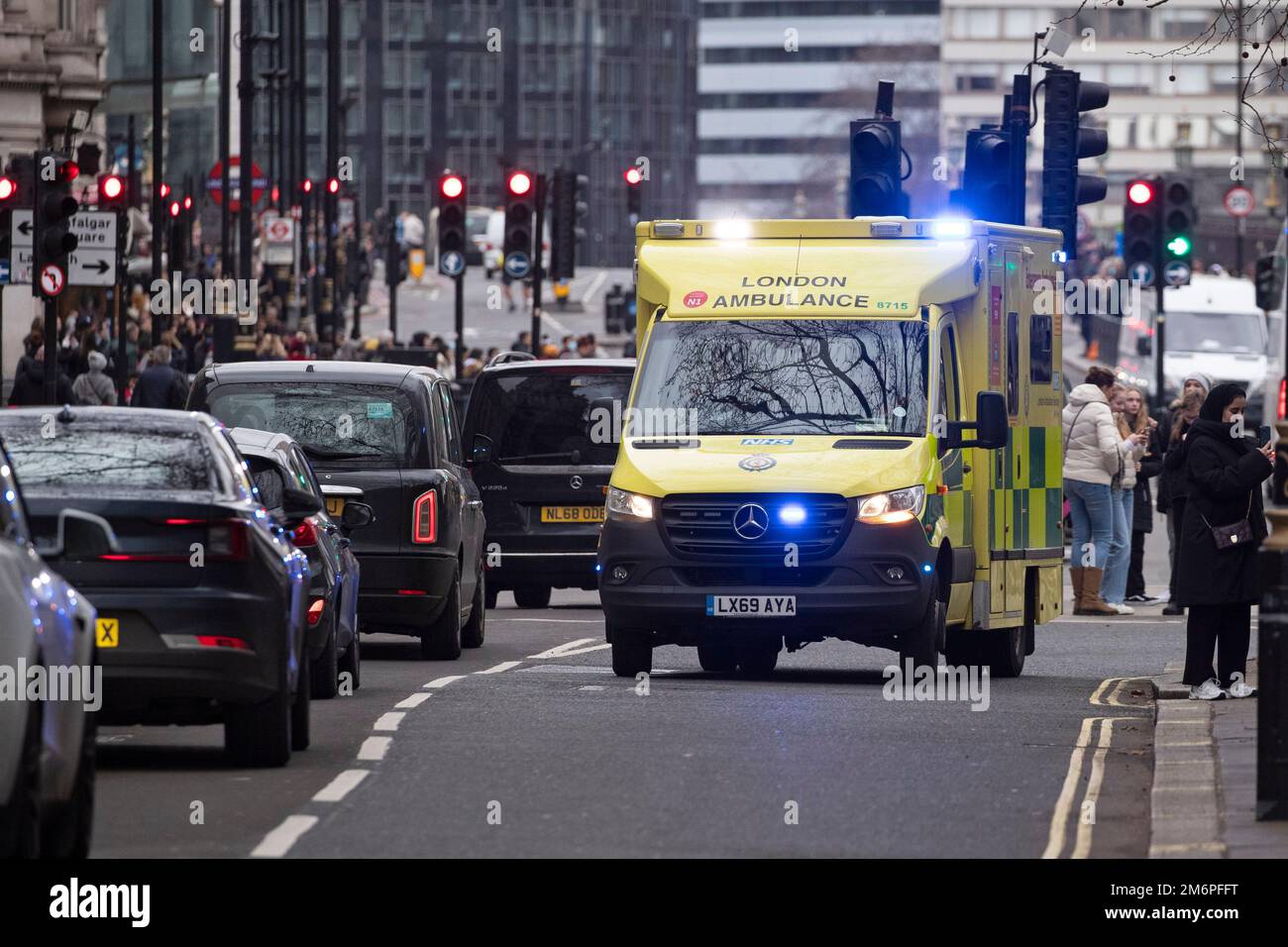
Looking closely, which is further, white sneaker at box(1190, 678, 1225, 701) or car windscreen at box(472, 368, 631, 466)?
car windscreen at box(472, 368, 631, 466)

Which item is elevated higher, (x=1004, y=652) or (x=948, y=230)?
(x=948, y=230)

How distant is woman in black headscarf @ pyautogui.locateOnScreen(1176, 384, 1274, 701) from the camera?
16484 millimetres

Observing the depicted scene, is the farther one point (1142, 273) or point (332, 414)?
point (1142, 273)

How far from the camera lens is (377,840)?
10578 millimetres

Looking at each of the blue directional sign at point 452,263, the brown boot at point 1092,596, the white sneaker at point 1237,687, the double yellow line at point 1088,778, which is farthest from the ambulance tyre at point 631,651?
the blue directional sign at point 452,263

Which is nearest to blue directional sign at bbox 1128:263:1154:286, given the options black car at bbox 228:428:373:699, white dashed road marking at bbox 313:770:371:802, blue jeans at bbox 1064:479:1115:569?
blue jeans at bbox 1064:479:1115:569

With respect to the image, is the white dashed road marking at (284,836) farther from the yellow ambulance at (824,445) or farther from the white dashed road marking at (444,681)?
the yellow ambulance at (824,445)

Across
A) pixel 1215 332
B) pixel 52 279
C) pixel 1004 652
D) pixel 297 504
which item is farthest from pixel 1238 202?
pixel 297 504

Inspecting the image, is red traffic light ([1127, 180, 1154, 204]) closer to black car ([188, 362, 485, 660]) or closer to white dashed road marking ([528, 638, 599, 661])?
white dashed road marking ([528, 638, 599, 661])

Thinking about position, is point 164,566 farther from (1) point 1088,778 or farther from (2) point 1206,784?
(2) point 1206,784

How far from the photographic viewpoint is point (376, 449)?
1902 cm

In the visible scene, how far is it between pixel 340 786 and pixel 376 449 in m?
6.91

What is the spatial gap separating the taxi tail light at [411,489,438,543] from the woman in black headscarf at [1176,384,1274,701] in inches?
182
